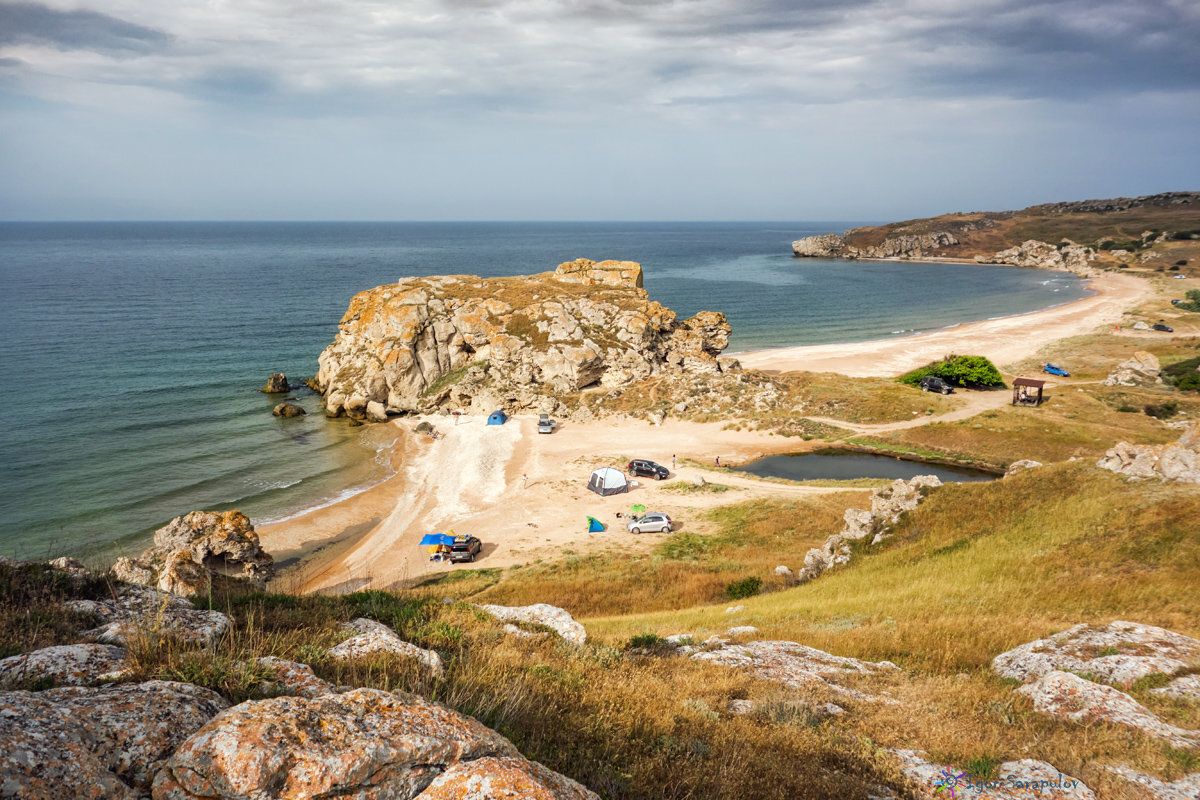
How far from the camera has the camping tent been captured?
38.6 m

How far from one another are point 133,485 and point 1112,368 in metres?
90.5

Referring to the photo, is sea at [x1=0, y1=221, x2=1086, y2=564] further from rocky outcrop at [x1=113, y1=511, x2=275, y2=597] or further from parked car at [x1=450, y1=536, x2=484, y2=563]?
parked car at [x1=450, y1=536, x2=484, y2=563]

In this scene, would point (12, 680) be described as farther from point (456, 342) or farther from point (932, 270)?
point (932, 270)

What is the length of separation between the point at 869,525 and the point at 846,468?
21514 mm

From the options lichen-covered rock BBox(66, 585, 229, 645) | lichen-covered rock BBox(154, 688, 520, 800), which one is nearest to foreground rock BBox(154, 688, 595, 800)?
lichen-covered rock BBox(154, 688, 520, 800)

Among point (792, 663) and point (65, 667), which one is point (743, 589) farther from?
point (65, 667)

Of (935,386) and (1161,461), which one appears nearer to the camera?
(1161,461)

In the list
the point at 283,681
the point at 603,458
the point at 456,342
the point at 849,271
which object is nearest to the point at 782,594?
the point at 283,681

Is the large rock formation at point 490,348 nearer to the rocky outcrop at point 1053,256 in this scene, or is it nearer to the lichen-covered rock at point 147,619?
the lichen-covered rock at point 147,619

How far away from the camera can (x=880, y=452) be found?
46.4 meters

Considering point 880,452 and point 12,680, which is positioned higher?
point 12,680

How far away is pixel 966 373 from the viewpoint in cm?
5934

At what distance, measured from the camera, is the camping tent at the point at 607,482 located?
3856 centimetres

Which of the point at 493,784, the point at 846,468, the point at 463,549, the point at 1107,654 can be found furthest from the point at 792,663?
the point at 846,468
